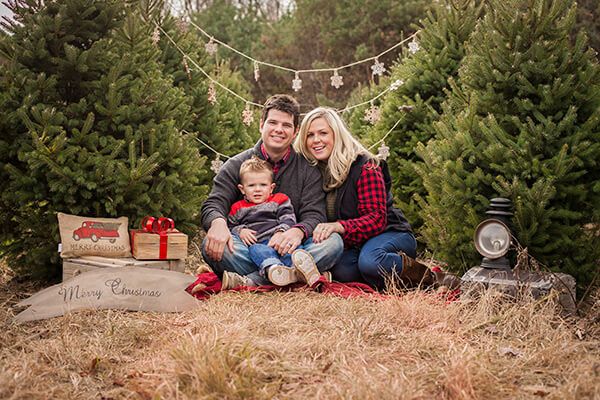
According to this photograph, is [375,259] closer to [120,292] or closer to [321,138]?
[321,138]

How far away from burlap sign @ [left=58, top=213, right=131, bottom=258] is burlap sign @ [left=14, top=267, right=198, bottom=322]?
0.35 metres

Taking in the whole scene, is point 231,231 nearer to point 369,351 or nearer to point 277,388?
point 369,351

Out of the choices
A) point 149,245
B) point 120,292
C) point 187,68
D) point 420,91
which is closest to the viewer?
point 120,292

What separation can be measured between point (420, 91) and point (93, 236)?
131 inches

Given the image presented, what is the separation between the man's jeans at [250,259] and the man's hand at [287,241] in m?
0.11

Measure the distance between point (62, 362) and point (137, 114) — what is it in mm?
2146

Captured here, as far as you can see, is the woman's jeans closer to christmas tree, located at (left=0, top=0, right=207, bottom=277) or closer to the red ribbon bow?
the red ribbon bow

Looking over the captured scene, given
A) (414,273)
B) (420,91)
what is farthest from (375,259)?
(420,91)

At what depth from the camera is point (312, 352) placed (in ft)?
9.36

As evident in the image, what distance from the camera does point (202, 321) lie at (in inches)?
135

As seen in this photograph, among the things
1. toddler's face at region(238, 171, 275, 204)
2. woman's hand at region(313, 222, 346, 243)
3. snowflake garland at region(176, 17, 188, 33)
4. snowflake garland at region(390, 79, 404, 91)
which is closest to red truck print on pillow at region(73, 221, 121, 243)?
toddler's face at region(238, 171, 275, 204)

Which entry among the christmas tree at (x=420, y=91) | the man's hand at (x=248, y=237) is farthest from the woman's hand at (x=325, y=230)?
the christmas tree at (x=420, y=91)

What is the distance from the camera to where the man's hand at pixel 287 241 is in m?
4.31

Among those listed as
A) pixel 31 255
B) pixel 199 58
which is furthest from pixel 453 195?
pixel 199 58
